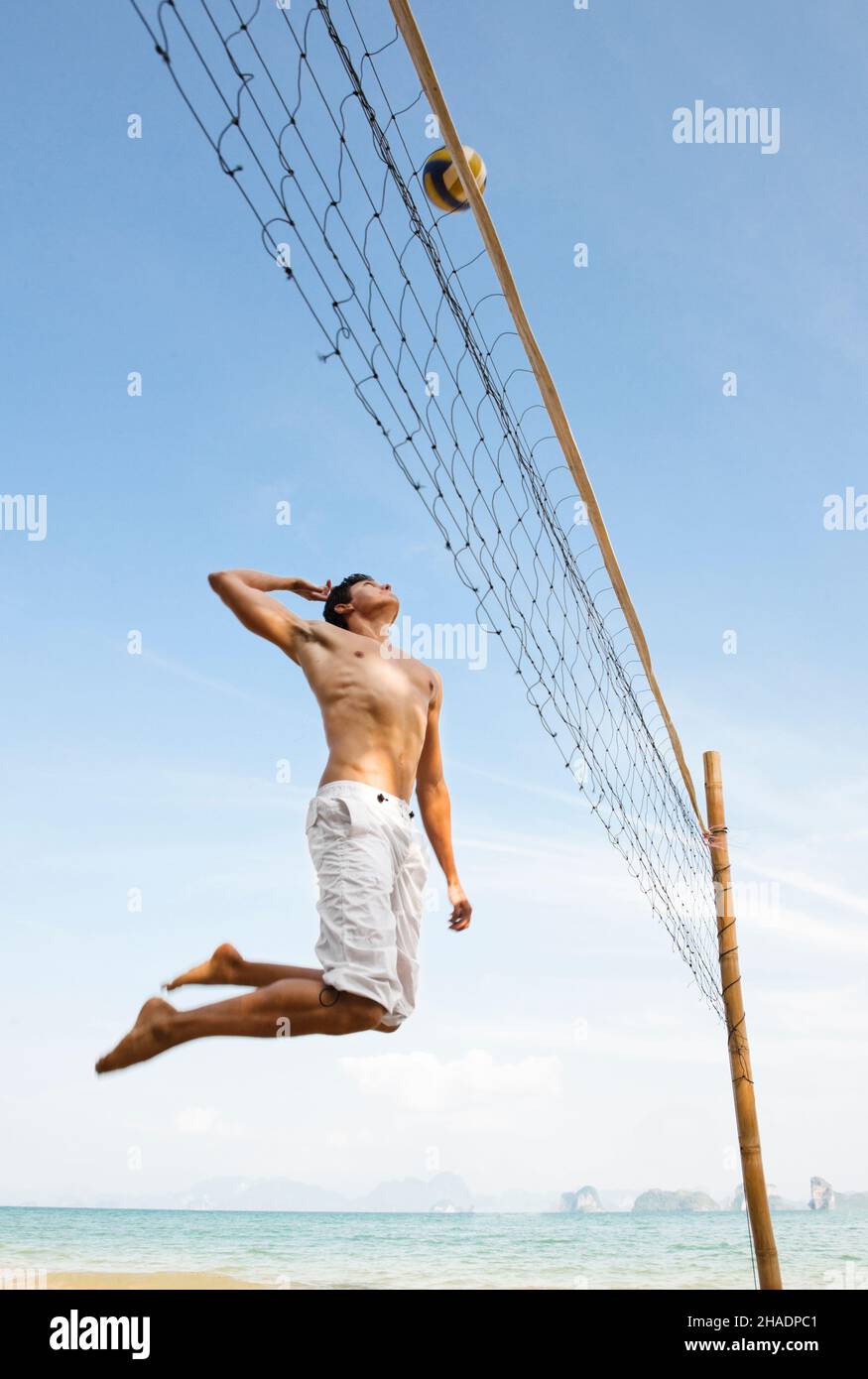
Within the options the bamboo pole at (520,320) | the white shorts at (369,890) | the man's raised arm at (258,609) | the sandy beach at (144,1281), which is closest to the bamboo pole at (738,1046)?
the bamboo pole at (520,320)

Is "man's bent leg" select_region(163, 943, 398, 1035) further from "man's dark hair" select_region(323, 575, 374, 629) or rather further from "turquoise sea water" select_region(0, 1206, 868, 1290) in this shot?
"turquoise sea water" select_region(0, 1206, 868, 1290)

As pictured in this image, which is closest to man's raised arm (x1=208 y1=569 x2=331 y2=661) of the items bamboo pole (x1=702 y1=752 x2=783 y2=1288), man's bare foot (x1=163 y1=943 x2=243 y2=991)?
man's bare foot (x1=163 y1=943 x2=243 y2=991)

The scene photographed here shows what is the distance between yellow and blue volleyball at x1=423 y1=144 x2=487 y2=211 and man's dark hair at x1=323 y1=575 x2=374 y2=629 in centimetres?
154

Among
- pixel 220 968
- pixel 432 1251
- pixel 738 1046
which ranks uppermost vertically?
pixel 220 968

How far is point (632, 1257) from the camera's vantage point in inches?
1080

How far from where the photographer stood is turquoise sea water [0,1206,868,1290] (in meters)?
22.5

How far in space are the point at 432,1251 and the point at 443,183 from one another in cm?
2952

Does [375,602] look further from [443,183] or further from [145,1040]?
[443,183]

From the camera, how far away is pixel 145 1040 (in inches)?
93.8

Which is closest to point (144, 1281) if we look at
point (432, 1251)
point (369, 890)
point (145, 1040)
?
point (432, 1251)

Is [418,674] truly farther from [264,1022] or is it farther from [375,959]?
[264,1022]

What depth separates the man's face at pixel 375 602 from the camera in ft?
9.99
